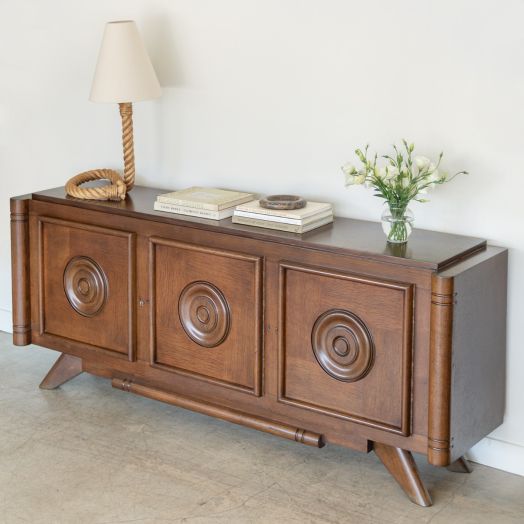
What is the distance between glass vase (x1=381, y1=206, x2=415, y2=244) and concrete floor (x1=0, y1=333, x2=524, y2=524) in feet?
2.39

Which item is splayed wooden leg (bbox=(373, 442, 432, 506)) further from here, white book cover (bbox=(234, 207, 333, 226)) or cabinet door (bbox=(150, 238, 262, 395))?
white book cover (bbox=(234, 207, 333, 226))

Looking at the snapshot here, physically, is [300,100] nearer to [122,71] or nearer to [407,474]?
[122,71]

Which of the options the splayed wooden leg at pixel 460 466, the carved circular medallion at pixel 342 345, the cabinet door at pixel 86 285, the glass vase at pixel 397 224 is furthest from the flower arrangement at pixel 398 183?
the cabinet door at pixel 86 285

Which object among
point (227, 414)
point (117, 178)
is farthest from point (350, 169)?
point (117, 178)

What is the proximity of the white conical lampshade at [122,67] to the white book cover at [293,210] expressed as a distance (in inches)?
21.7

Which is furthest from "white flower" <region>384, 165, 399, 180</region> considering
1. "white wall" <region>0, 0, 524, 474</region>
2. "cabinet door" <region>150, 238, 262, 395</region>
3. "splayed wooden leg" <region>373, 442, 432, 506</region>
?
"splayed wooden leg" <region>373, 442, 432, 506</region>

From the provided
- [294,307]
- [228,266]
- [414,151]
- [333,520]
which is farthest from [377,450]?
[414,151]

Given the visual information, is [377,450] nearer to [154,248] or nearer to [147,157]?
[154,248]

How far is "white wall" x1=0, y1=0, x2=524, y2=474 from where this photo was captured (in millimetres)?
2920

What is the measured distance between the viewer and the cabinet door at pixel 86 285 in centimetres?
336

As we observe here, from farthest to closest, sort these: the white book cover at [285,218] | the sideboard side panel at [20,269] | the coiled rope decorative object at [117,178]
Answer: the sideboard side panel at [20,269] < the coiled rope decorative object at [117,178] < the white book cover at [285,218]

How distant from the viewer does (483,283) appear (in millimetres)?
2816

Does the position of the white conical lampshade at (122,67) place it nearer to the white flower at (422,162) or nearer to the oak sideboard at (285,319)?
the oak sideboard at (285,319)

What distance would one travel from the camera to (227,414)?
10.5 feet
